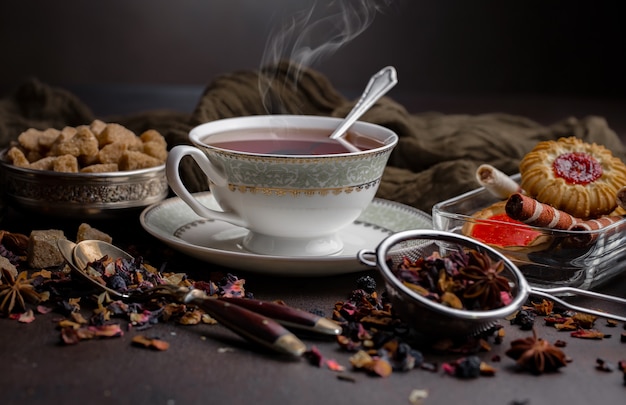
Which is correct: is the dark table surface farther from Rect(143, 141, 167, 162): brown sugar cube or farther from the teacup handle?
Rect(143, 141, 167, 162): brown sugar cube

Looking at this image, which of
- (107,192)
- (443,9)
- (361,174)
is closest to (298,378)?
(361,174)

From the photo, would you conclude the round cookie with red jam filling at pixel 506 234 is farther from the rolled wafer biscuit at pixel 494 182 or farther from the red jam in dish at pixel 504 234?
the rolled wafer biscuit at pixel 494 182

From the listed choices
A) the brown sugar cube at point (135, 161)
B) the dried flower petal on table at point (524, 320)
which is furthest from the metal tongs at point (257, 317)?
the brown sugar cube at point (135, 161)

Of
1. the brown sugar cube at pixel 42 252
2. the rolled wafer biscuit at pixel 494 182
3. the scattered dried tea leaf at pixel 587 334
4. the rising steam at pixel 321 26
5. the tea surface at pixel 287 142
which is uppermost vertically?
the rising steam at pixel 321 26

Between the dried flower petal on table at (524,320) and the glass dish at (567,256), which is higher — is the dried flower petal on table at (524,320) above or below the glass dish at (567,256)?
below

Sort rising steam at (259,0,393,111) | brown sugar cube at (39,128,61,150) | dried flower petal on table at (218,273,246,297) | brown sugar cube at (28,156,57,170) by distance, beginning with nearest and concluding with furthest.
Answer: dried flower petal on table at (218,273,246,297) < brown sugar cube at (28,156,57,170) < brown sugar cube at (39,128,61,150) < rising steam at (259,0,393,111)

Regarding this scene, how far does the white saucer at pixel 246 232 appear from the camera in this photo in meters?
1.75

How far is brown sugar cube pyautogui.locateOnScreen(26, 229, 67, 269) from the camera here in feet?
6.12

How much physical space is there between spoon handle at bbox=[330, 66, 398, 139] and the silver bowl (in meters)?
0.52

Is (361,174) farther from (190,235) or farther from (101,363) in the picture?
(101,363)

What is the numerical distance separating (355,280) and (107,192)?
699mm

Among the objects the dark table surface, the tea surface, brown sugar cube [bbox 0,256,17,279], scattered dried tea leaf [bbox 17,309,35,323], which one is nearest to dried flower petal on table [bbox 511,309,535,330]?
the dark table surface

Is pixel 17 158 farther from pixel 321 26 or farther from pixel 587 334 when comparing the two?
pixel 587 334

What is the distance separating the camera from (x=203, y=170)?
190 cm
